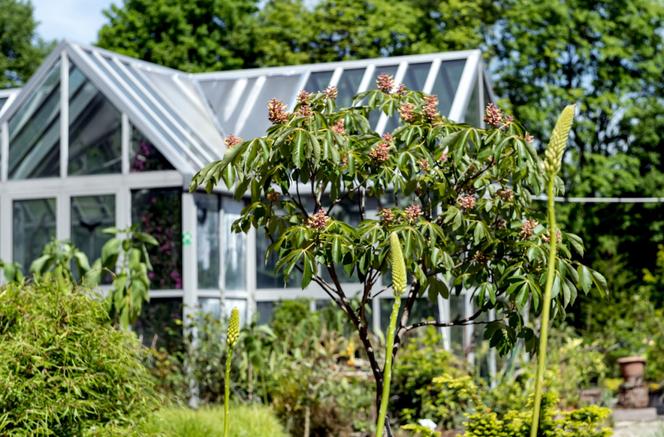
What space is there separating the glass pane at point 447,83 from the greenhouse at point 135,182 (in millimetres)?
15

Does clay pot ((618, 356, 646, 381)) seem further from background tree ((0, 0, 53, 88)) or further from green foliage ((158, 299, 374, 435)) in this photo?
background tree ((0, 0, 53, 88))

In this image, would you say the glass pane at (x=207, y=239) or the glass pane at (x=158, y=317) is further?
the glass pane at (x=207, y=239)

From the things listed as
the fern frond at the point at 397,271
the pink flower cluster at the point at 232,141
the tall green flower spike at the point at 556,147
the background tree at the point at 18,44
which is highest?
the background tree at the point at 18,44

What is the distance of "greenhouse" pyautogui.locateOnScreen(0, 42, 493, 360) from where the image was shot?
542 inches

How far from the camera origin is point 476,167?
6637 millimetres

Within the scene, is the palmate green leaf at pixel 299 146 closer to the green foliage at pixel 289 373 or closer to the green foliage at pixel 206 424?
the green foliage at pixel 206 424

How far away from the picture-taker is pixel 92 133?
14.2 meters

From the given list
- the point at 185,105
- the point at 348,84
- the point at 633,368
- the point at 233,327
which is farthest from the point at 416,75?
the point at 233,327

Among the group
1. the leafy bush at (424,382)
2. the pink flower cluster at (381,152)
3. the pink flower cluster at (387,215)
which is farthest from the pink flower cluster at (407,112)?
the leafy bush at (424,382)

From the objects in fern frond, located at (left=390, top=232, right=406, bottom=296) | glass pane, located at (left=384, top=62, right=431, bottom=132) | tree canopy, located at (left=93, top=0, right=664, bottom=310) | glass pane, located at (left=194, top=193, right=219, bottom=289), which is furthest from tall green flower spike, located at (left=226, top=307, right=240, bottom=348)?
tree canopy, located at (left=93, top=0, right=664, bottom=310)

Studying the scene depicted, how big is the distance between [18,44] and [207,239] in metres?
20.1

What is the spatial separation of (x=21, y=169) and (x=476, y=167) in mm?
9150

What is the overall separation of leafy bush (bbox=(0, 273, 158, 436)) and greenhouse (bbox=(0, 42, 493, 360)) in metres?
5.72

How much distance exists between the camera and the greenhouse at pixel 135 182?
45.2 feet
